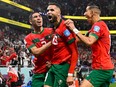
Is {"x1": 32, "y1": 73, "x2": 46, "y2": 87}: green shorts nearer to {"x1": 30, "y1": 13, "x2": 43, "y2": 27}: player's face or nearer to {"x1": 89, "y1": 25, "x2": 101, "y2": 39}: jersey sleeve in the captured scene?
{"x1": 30, "y1": 13, "x2": 43, "y2": 27}: player's face

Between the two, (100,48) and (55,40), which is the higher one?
(55,40)

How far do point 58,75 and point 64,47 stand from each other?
1.55 ft

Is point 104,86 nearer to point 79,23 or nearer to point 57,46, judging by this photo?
point 57,46

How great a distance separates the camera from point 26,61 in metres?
19.5

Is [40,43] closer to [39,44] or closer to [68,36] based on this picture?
[39,44]

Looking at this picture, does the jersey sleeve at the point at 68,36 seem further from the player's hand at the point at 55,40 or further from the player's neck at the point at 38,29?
the player's neck at the point at 38,29

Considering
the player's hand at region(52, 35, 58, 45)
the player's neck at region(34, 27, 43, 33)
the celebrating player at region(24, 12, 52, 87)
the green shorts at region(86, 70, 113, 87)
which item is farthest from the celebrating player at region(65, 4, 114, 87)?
the player's neck at region(34, 27, 43, 33)

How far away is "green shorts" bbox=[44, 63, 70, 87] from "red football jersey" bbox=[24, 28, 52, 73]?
59cm

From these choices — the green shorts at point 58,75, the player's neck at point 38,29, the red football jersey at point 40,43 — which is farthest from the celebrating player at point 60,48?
the player's neck at point 38,29

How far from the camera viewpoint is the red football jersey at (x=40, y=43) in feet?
20.2

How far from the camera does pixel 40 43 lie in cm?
624

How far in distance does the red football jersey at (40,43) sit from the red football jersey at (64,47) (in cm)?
58

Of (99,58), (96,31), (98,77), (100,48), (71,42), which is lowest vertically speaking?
(98,77)

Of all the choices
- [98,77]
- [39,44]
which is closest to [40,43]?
[39,44]
